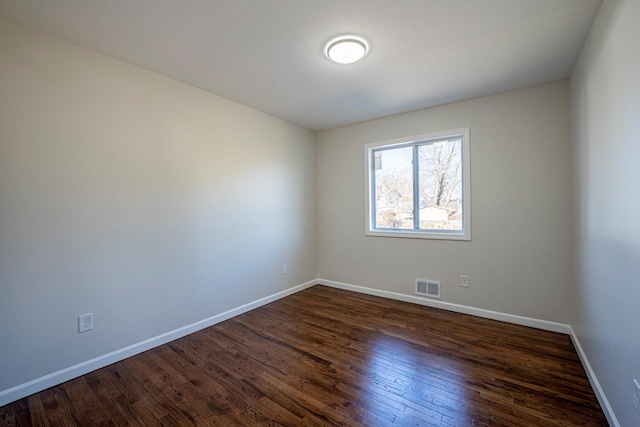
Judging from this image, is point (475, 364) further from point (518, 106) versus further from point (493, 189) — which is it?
point (518, 106)

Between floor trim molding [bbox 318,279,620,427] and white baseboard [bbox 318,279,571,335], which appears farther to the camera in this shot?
white baseboard [bbox 318,279,571,335]

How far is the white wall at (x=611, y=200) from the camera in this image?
1.27 m

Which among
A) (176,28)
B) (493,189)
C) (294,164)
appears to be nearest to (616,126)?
(493,189)

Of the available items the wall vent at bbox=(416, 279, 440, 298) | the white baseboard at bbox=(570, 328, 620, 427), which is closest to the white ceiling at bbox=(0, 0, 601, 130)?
the wall vent at bbox=(416, 279, 440, 298)

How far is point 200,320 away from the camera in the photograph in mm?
2789

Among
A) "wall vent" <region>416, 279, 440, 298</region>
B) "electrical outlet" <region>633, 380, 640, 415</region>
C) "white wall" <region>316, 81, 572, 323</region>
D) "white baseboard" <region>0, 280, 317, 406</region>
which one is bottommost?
"white baseboard" <region>0, 280, 317, 406</region>

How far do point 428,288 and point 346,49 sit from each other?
2800 millimetres

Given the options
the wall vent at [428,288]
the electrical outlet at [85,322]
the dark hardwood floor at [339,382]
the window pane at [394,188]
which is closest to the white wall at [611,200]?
the dark hardwood floor at [339,382]

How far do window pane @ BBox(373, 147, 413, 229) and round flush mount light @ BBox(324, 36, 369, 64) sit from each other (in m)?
1.75

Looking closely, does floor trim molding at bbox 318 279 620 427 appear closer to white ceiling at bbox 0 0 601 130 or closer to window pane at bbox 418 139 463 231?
window pane at bbox 418 139 463 231

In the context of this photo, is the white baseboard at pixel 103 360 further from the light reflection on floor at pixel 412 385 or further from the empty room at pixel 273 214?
the light reflection on floor at pixel 412 385

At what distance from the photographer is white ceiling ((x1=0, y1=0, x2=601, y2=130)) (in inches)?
65.2

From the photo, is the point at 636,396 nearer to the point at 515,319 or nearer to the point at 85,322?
the point at 515,319

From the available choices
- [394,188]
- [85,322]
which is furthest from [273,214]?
[85,322]
